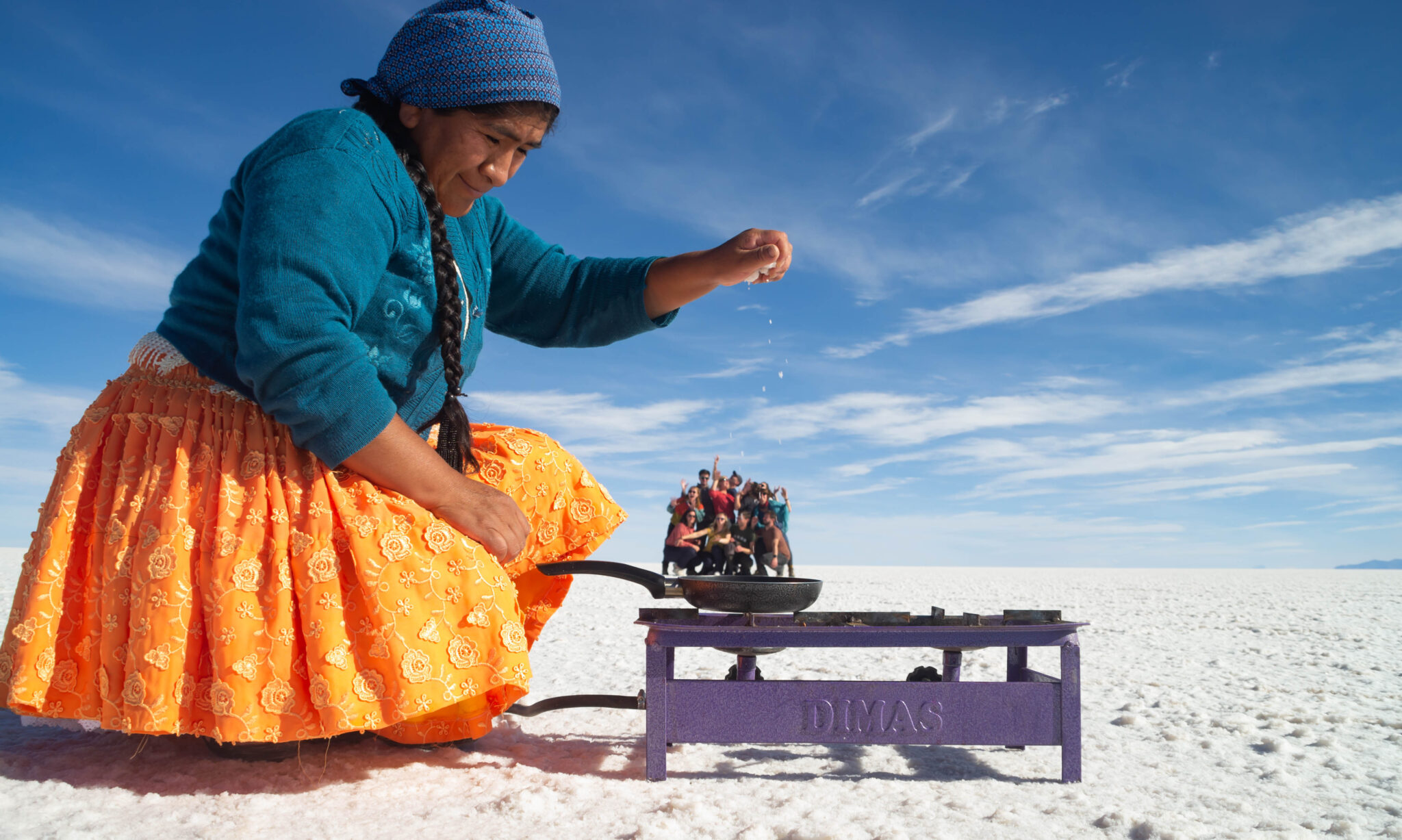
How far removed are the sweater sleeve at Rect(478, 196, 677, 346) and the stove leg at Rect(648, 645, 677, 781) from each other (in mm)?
1073

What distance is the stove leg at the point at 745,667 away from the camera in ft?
8.09

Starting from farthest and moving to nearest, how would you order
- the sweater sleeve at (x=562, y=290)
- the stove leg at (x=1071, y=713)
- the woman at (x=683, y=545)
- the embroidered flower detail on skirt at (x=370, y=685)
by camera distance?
the woman at (x=683, y=545) → the sweater sleeve at (x=562, y=290) → the stove leg at (x=1071, y=713) → the embroidered flower detail on skirt at (x=370, y=685)

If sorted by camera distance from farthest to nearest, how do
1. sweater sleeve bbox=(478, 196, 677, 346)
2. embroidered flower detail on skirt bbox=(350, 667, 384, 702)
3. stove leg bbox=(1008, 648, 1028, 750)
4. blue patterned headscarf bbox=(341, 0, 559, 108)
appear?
sweater sleeve bbox=(478, 196, 677, 346), stove leg bbox=(1008, 648, 1028, 750), blue patterned headscarf bbox=(341, 0, 559, 108), embroidered flower detail on skirt bbox=(350, 667, 384, 702)

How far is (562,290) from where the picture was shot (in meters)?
2.72

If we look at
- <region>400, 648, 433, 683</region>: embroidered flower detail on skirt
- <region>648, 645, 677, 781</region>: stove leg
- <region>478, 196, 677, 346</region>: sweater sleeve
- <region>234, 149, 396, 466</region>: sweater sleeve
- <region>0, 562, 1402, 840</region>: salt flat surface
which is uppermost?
<region>478, 196, 677, 346</region>: sweater sleeve

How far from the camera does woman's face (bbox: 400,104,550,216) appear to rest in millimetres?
1979

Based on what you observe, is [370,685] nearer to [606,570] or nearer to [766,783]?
[606,570]

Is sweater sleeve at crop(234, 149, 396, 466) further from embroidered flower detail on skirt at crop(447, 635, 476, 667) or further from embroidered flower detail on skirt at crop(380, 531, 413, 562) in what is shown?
embroidered flower detail on skirt at crop(447, 635, 476, 667)

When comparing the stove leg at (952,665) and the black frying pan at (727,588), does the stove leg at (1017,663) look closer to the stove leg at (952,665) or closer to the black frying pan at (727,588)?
the stove leg at (952,665)

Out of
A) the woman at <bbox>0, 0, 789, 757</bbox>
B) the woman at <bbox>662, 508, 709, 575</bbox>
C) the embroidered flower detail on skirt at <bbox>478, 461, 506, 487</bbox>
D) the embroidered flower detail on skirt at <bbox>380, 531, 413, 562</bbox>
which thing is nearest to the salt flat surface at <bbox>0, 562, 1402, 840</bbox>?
the woman at <bbox>0, 0, 789, 757</bbox>

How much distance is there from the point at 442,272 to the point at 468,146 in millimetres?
297

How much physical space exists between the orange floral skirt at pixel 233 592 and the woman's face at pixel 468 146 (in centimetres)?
71

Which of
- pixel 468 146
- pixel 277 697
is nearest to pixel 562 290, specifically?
pixel 468 146

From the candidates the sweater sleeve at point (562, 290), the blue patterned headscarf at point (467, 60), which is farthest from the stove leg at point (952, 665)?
the blue patterned headscarf at point (467, 60)
